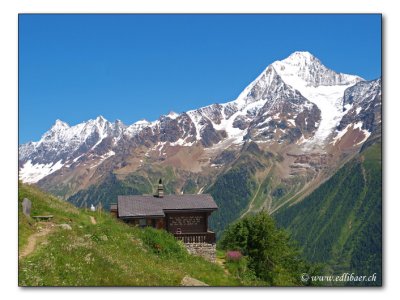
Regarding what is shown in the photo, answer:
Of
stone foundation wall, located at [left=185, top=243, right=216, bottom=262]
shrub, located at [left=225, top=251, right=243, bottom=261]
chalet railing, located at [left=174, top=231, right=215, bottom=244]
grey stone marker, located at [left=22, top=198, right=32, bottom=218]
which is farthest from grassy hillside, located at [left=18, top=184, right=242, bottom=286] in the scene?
chalet railing, located at [left=174, top=231, right=215, bottom=244]

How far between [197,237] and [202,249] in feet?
3.94

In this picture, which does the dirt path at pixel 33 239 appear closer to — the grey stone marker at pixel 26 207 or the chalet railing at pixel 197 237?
the grey stone marker at pixel 26 207

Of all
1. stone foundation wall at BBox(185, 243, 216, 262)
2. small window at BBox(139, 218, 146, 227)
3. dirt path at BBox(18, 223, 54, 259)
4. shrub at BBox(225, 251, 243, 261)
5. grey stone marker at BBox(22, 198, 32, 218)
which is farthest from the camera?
small window at BBox(139, 218, 146, 227)

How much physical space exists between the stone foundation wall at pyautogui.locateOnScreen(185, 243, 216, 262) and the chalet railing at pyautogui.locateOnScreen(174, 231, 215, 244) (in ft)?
2.06

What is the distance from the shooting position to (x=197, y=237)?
4438cm

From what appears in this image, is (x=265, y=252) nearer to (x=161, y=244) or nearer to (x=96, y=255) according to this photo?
(x=161, y=244)

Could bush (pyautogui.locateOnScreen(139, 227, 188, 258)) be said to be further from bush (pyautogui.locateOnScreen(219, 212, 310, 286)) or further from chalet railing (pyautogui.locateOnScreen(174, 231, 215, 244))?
chalet railing (pyautogui.locateOnScreen(174, 231, 215, 244))

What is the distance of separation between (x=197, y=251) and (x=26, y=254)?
721 inches

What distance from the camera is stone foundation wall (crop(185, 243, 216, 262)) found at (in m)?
42.8

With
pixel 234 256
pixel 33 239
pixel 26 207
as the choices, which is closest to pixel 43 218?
pixel 26 207
